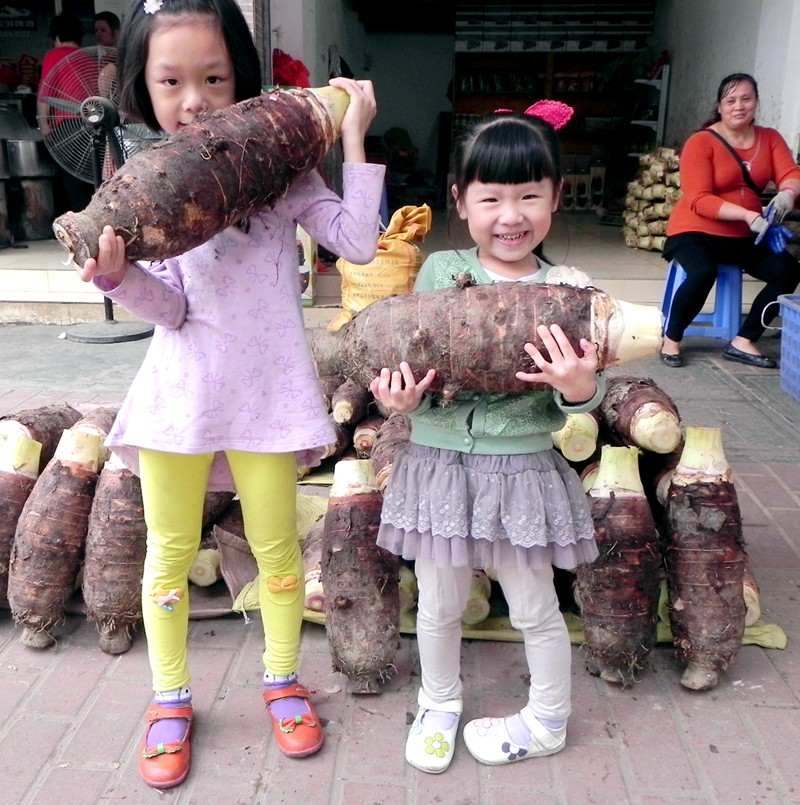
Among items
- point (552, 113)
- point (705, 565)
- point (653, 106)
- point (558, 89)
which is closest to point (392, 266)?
point (552, 113)

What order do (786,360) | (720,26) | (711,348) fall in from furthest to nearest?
(720,26)
(711,348)
(786,360)

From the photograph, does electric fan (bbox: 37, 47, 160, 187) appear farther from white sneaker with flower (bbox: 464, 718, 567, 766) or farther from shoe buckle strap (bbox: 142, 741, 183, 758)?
white sneaker with flower (bbox: 464, 718, 567, 766)

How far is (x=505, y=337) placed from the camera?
1.60 metres

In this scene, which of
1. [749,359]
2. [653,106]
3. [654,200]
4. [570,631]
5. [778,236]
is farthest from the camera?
[653,106]

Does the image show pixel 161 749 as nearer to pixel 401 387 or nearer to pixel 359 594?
pixel 359 594

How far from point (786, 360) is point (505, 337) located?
350cm

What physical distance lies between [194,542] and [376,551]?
1.60ft

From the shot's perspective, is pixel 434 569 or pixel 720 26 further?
pixel 720 26

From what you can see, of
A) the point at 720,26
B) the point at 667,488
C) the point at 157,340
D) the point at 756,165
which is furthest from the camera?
the point at 720,26

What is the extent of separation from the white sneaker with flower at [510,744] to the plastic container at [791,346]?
10.5ft

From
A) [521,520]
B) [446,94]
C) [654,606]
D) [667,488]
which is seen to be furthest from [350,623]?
[446,94]

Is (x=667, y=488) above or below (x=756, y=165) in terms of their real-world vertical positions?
below

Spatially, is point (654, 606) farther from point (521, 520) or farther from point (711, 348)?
point (711, 348)

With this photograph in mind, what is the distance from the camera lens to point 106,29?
655 cm
